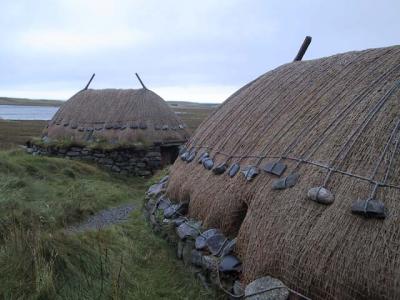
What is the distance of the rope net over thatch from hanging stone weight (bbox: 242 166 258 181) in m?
0.03

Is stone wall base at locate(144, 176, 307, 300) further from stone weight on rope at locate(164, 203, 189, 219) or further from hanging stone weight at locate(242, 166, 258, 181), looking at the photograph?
hanging stone weight at locate(242, 166, 258, 181)

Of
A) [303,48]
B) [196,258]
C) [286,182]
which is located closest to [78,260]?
[196,258]

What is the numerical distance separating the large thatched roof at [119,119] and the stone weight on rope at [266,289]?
1358 centimetres

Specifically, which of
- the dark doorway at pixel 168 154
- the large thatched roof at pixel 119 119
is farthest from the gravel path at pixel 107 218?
the dark doorway at pixel 168 154

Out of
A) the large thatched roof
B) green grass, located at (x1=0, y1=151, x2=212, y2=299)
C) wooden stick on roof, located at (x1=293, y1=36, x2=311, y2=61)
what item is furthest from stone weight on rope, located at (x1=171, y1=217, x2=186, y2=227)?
the large thatched roof

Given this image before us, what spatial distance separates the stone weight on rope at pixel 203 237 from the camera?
604cm

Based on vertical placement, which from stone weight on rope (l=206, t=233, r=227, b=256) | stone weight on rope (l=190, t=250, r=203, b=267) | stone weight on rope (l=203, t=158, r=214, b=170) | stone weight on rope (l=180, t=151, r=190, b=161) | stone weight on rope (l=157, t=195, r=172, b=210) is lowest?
stone weight on rope (l=190, t=250, r=203, b=267)

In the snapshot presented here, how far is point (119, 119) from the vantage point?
60.0ft

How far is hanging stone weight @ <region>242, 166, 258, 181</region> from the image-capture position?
5.96 meters

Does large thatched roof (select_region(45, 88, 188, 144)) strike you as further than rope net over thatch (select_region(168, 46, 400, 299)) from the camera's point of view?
Yes

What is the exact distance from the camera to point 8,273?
470 centimetres

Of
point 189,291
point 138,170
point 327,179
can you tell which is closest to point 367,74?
point 327,179

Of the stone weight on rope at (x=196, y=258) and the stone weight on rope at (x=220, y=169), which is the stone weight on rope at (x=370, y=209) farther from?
the stone weight on rope at (x=220, y=169)

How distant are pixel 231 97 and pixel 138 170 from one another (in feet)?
27.9
